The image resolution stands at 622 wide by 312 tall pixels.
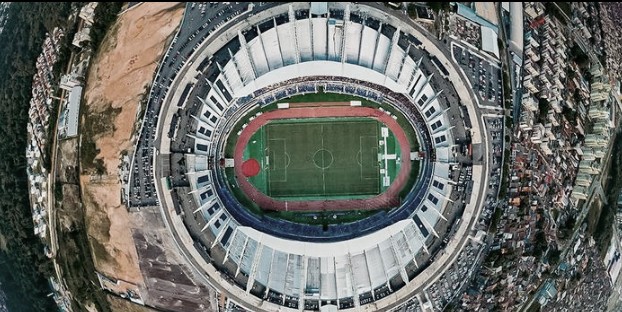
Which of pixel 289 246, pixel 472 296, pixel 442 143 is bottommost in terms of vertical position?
pixel 472 296


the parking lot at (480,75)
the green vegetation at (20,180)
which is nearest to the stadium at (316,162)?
the parking lot at (480,75)

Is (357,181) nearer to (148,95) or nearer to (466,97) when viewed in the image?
(466,97)

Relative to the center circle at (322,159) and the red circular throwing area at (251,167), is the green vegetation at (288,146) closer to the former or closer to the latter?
the red circular throwing area at (251,167)

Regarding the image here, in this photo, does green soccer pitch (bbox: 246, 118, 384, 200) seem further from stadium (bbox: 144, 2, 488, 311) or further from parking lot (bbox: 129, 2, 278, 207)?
parking lot (bbox: 129, 2, 278, 207)

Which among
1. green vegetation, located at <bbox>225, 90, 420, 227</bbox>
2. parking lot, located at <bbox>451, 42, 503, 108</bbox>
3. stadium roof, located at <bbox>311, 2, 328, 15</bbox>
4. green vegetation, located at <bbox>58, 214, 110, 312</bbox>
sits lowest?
green vegetation, located at <bbox>58, 214, 110, 312</bbox>

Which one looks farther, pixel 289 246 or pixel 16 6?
pixel 16 6

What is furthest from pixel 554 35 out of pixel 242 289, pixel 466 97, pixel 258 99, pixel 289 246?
pixel 242 289

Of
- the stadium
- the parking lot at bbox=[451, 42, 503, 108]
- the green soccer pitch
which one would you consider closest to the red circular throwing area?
the stadium

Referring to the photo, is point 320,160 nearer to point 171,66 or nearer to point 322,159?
point 322,159
